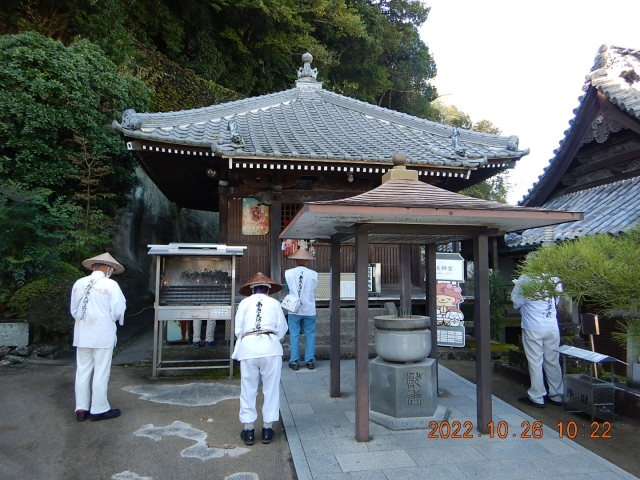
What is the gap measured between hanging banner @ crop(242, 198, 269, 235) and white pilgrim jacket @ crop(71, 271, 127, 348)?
178 inches

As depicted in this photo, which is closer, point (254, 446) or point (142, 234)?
point (254, 446)

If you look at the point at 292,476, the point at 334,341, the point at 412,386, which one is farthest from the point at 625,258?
the point at 334,341

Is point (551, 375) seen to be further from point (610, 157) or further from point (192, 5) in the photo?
point (192, 5)

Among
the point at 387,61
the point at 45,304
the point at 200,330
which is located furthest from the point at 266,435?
the point at 387,61

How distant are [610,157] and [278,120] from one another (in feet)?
26.0

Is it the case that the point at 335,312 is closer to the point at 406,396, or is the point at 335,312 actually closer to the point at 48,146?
the point at 406,396

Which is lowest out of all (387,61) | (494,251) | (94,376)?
(94,376)

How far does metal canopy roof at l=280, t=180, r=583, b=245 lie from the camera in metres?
3.96

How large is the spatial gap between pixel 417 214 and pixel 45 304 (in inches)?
269

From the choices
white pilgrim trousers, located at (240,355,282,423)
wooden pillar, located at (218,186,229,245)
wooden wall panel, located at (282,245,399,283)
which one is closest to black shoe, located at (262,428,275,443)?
white pilgrim trousers, located at (240,355,282,423)

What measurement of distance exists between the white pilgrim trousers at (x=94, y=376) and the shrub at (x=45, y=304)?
3.08 metres

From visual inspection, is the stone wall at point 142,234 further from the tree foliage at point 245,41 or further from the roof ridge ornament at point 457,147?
the roof ridge ornament at point 457,147

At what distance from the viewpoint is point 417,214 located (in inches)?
156

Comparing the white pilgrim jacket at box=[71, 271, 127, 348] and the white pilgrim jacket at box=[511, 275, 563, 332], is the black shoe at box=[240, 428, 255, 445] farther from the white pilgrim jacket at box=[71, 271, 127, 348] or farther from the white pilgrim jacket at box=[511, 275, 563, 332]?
the white pilgrim jacket at box=[511, 275, 563, 332]
